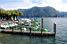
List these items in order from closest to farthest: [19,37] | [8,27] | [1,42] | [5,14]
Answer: [1,42] < [19,37] < [8,27] < [5,14]

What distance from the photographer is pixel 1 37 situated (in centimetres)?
5378

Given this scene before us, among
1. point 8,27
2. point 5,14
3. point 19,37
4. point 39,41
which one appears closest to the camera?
point 39,41

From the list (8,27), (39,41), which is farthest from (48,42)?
(8,27)

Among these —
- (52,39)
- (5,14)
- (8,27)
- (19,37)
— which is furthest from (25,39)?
(5,14)

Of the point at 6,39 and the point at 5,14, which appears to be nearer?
the point at 6,39

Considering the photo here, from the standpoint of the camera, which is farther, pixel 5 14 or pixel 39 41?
pixel 5 14

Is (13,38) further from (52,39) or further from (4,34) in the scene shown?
(52,39)

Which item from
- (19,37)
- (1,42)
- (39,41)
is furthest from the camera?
(19,37)

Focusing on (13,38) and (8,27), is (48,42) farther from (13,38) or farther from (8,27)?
(8,27)

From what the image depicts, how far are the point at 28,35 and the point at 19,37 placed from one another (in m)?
2.28

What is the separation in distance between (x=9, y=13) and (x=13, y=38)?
60842mm

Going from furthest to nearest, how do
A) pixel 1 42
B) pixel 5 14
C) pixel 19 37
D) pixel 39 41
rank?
pixel 5 14, pixel 19 37, pixel 39 41, pixel 1 42

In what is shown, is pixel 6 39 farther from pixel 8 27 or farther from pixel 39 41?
pixel 8 27

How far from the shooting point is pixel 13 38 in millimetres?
53219
